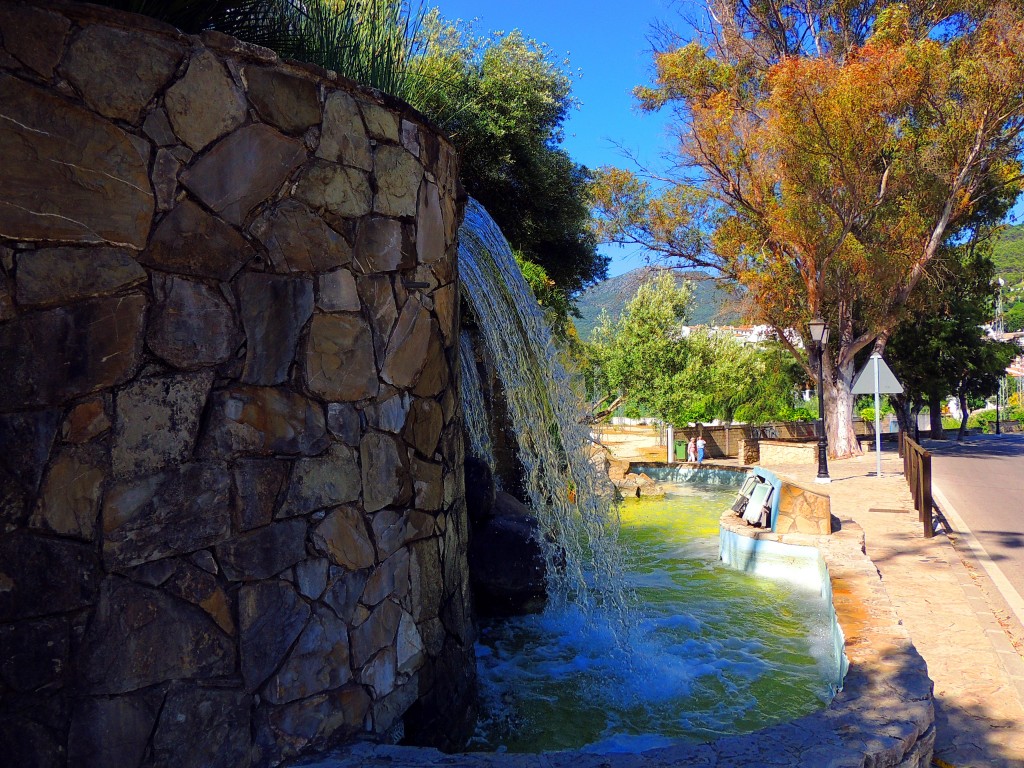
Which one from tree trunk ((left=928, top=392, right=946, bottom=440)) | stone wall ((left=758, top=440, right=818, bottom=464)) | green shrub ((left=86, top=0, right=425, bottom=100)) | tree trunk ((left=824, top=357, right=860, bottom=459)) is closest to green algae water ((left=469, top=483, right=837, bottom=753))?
green shrub ((left=86, top=0, right=425, bottom=100))

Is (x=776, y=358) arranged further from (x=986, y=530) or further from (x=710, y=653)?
(x=710, y=653)

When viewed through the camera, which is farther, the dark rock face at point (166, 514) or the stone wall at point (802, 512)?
the stone wall at point (802, 512)

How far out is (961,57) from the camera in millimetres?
17719

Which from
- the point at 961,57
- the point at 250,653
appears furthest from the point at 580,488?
the point at 961,57

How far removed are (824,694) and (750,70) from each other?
21522mm

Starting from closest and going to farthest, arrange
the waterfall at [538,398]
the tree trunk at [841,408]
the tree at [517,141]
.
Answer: the waterfall at [538,398] → the tree at [517,141] → the tree trunk at [841,408]

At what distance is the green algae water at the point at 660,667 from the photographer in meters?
4.33

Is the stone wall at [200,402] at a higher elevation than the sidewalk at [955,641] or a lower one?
higher

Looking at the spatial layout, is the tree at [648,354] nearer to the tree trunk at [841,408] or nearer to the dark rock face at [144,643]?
the tree trunk at [841,408]

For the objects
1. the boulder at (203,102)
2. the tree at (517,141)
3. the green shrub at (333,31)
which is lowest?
the boulder at (203,102)

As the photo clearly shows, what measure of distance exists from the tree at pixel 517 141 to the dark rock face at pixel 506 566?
5747 mm

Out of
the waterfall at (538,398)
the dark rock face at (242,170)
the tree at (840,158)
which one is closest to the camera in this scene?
the dark rock face at (242,170)

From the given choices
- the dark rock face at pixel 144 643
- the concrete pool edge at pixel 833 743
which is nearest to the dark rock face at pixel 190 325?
the dark rock face at pixel 144 643

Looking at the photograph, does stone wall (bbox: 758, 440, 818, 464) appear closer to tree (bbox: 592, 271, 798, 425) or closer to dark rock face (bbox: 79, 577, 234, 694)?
tree (bbox: 592, 271, 798, 425)
